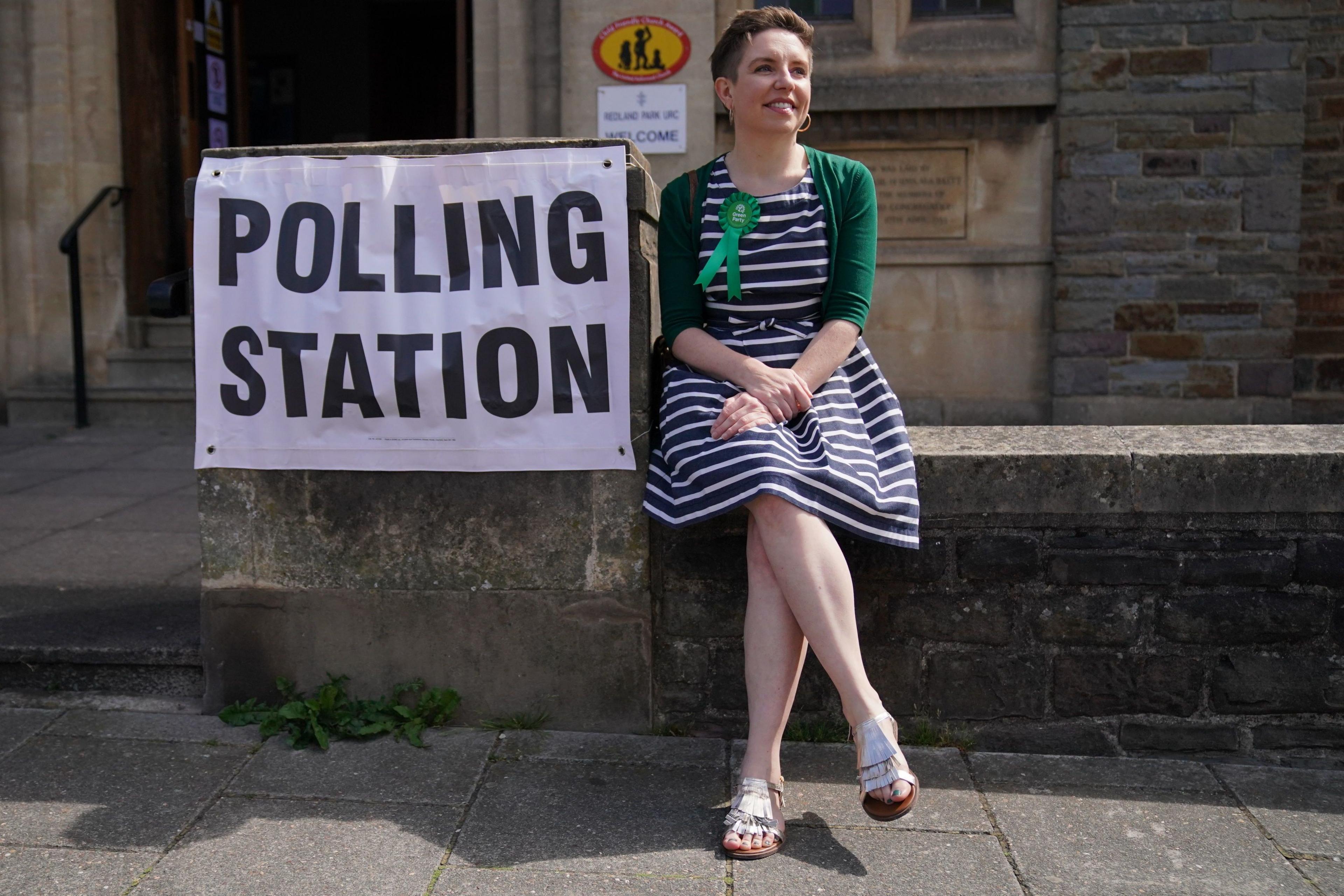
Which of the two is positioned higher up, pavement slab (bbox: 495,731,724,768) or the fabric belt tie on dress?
the fabric belt tie on dress

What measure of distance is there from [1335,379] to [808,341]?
6369 mm

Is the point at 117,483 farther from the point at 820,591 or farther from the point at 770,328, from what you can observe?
the point at 820,591

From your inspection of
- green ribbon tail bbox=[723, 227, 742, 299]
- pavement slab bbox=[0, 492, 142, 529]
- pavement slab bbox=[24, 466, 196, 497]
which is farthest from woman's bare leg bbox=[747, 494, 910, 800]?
pavement slab bbox=[24, 466, 196, 497]

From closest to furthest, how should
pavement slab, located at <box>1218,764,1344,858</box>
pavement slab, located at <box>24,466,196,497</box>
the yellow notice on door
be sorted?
pavement slab, located at <box>1218,764,1344,858</box> < pavement slab, located at <box>24,466,196,497</box> < the yellow notice on door

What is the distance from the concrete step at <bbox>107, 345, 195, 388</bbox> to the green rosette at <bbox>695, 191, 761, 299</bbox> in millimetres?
6367

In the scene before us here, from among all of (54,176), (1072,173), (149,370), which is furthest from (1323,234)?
(54,176)

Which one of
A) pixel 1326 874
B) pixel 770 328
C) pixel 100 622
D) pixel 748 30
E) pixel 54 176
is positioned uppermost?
pixel 54 176

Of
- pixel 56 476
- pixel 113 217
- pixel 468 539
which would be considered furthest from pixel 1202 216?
pixel 113 217

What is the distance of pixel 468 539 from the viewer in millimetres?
3109

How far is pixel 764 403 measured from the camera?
9.26 feet

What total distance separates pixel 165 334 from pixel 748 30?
6.99 meters

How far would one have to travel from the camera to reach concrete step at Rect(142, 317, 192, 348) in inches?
341

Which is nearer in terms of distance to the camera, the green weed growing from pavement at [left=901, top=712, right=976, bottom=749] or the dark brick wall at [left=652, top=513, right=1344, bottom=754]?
the dark brick wall at [left=652, top=513, right=1344, bottom=754]

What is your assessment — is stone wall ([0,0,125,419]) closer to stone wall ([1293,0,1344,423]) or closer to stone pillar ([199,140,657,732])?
stone pillar ([199,140,657,732])
